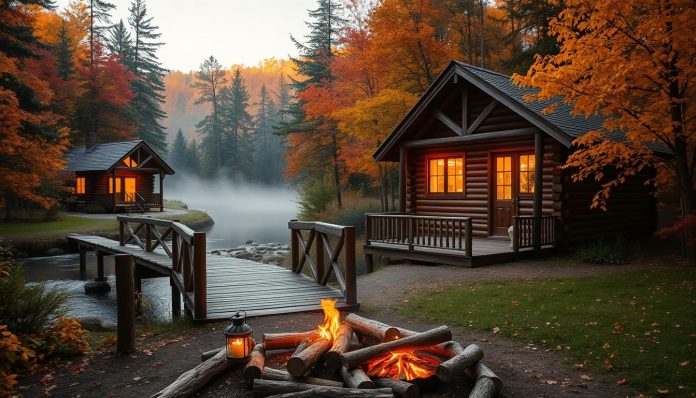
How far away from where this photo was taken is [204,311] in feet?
24.7

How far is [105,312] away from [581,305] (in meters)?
11.6

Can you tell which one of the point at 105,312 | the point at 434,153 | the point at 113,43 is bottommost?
the point at 105,312

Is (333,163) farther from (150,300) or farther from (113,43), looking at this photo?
(113,43)

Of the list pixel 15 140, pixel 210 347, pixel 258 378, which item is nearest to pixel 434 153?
pixel 210 347

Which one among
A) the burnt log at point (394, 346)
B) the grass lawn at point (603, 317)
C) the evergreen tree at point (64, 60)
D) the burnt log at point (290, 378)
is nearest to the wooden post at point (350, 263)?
the grass lawn at point (603, 317)

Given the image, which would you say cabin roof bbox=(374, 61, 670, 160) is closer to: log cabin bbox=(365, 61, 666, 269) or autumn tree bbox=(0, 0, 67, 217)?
log cabin bbox=(365, 61, 666, 269)

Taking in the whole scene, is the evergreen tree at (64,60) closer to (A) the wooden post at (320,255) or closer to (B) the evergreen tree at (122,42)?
(B) the evergreen tree at (122,42)

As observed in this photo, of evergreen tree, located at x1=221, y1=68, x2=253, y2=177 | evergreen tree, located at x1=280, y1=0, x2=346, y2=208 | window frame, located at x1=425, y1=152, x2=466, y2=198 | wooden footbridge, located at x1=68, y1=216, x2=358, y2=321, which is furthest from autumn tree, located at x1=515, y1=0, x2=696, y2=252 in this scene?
evergreen tree, located at x1=221, y1=68, x2=253, y2=177

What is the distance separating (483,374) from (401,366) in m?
0.75

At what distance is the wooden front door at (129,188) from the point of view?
36.5 meters

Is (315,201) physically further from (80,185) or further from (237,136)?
(237,136)

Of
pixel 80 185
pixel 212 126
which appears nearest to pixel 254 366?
pixel 80 185

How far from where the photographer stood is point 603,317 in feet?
22.8

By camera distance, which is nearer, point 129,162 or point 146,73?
point 129,162
